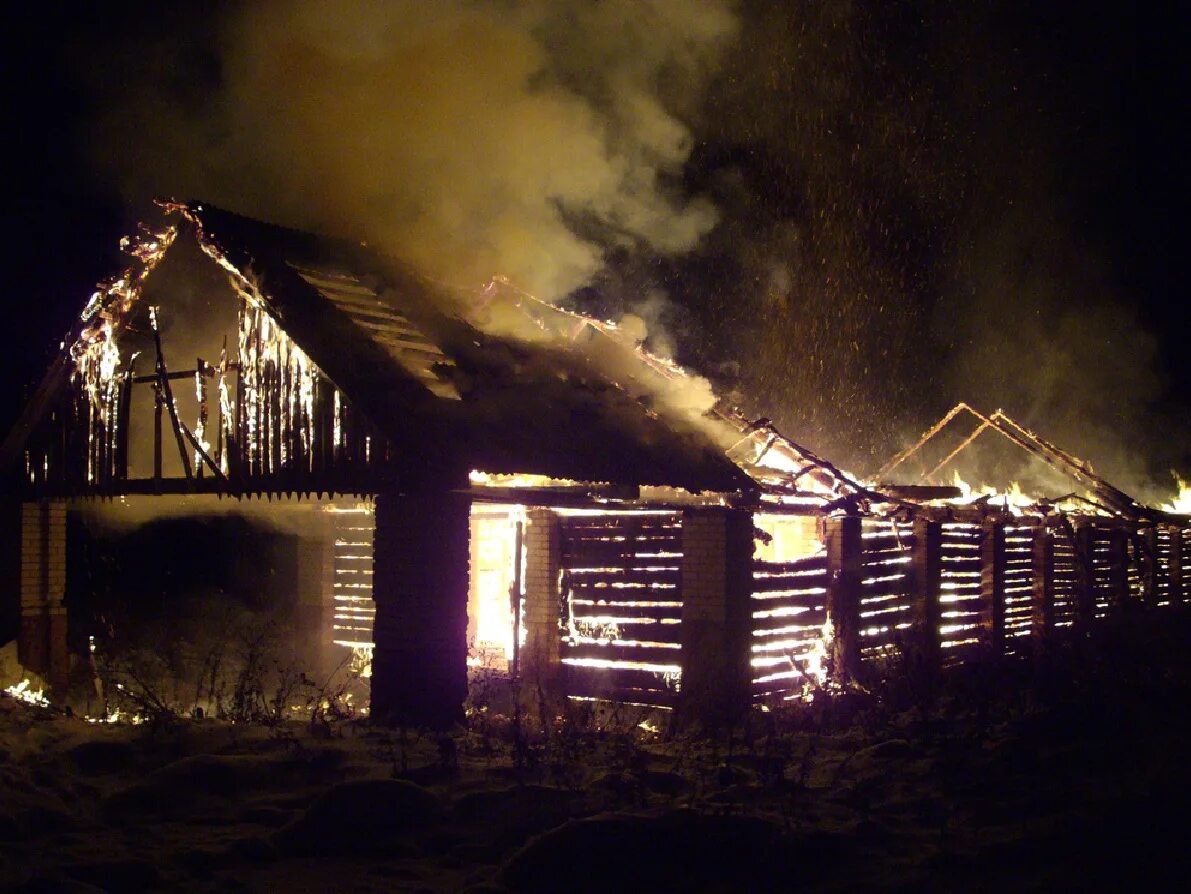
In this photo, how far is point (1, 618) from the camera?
13.5 metres

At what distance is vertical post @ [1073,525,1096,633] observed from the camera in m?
18.9

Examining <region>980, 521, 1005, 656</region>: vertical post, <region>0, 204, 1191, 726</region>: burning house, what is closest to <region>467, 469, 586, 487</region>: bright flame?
<region>0, 204, 1191, 726</region>: burning house

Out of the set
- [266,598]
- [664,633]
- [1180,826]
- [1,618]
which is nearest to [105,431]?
[1,618]

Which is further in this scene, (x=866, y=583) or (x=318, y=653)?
(x=318, y=653)

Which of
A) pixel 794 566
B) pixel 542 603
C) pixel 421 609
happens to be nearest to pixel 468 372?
pixel 542 603

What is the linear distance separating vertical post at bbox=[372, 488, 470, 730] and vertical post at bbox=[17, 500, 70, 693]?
5.88 m

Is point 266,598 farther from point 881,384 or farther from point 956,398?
point 956,398

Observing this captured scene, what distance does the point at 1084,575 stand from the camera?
1916 centimetres

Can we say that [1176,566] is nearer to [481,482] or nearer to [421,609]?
[481,482]

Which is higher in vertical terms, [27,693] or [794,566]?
[794,566]

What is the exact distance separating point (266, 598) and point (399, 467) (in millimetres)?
9464

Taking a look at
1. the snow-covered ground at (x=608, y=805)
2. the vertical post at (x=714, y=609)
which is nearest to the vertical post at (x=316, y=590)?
the snow-covered ground at (x=608, y=805)

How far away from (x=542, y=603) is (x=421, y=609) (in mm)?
3074

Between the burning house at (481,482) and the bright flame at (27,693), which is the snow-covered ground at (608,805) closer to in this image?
the bright flame at (27,693)
